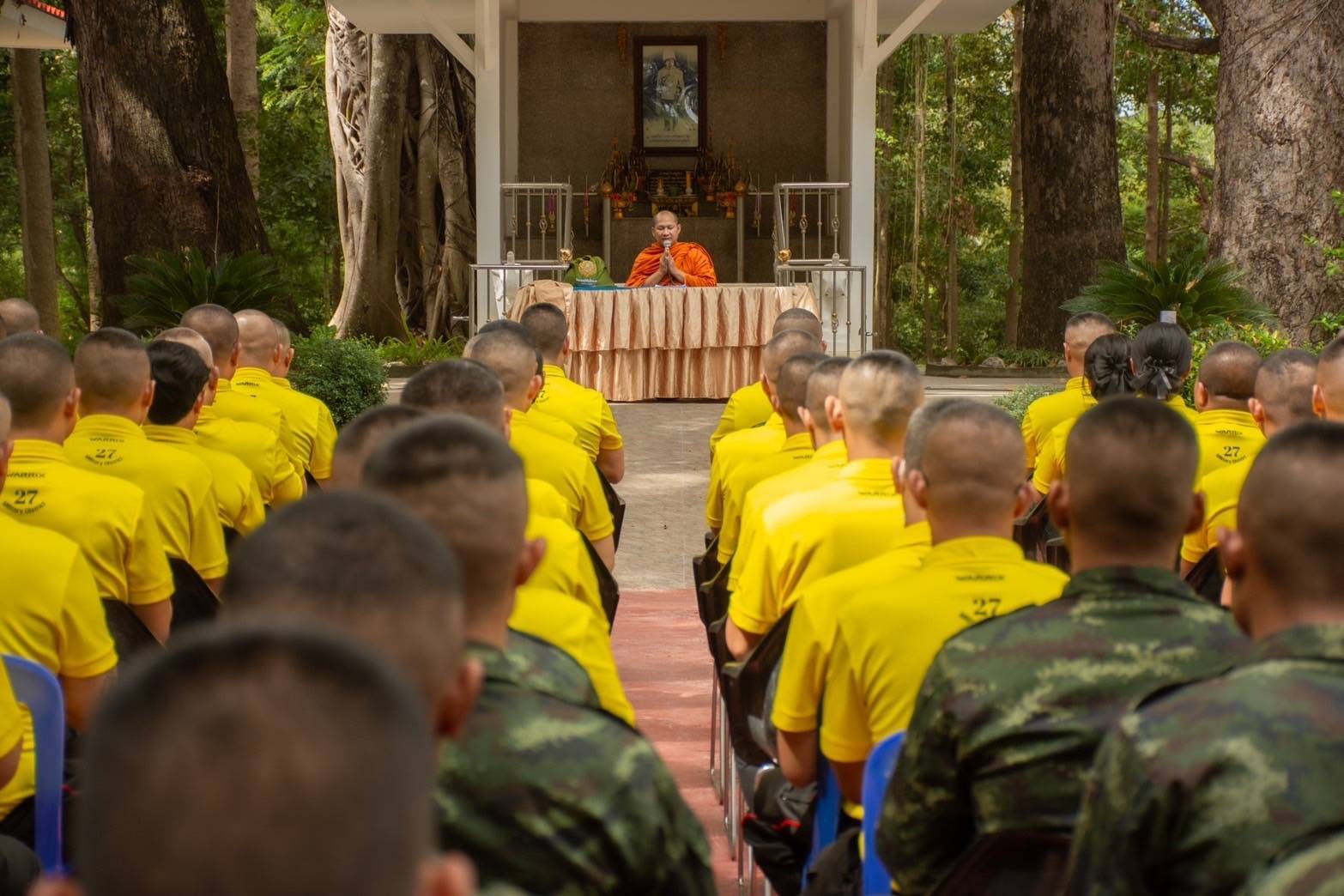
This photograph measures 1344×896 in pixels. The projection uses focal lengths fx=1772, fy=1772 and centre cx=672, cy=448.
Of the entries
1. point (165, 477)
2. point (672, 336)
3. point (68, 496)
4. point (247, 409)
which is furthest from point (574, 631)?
point (672, 336)

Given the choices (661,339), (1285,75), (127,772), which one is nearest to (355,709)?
(127,772)

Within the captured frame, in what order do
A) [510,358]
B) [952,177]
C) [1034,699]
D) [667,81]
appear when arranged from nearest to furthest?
[1034,699]
[510,358]
[667,81]
[952,177]

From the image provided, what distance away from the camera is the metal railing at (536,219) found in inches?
731

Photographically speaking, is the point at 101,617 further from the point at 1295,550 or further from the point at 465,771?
the point at 1295,550

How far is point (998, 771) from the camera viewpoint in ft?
8.89

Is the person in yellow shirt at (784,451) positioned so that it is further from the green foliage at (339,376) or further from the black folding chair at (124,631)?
the green foliage at (339,376)

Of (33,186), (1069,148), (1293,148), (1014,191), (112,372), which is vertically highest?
(1069,148)

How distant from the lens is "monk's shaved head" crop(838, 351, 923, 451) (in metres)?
4.70

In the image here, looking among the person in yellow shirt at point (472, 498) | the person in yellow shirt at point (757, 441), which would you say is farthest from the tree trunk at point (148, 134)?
the person in yellow shirt at point (472, 498)

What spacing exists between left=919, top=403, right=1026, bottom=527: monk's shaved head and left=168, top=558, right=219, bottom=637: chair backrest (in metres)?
2.33

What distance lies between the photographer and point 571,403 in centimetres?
743

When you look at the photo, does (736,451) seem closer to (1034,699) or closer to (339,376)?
(1034,699)

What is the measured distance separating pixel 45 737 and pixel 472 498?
1.44 meters

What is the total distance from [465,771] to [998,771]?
0.93 m
